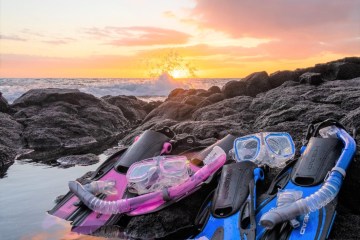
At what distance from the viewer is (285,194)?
11.8 ft

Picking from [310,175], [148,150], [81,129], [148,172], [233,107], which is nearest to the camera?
[310,175]

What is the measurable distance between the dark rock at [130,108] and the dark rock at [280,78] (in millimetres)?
5409

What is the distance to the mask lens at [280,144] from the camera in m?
4.92

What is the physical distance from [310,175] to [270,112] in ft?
12.1

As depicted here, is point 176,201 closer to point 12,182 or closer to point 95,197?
point 95,197

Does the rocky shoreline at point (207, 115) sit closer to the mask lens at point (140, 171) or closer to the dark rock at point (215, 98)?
the dark rock at point (215, 98)

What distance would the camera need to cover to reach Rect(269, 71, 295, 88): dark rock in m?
14.6

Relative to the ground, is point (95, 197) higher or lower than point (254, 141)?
lower

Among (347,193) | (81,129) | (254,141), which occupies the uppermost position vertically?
(254,141)

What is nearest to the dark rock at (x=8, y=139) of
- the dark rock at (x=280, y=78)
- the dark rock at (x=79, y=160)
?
the dark rock at (x=79, y=160)

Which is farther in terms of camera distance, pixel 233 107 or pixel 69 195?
pixel 233 107

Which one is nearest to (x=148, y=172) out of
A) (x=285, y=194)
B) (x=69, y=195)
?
(x=69, y=195)

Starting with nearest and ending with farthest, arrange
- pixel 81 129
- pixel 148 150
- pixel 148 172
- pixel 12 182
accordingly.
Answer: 1. pixel 148 172
2. pixel 148 150
3. pixel 12 182
4. pixel 81 129

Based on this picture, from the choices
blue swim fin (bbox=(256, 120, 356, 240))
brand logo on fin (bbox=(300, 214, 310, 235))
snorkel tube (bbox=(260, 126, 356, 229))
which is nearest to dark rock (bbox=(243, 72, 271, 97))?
blue swim fin (bbox=(256, 120, 356, 240))
